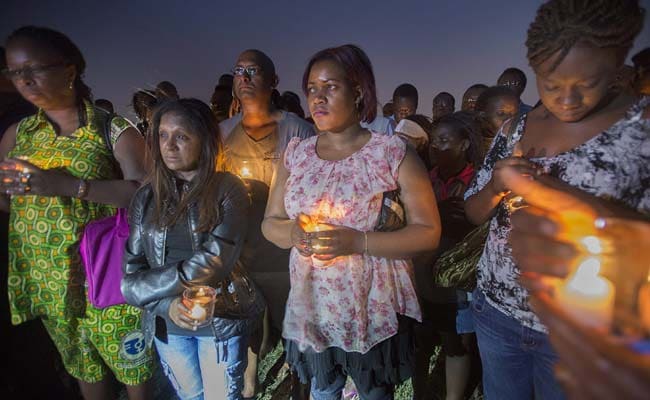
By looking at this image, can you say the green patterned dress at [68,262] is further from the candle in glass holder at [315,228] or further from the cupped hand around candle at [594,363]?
the cupped hand around candle at [594,363]

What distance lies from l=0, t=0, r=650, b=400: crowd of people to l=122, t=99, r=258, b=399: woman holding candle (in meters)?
0.01

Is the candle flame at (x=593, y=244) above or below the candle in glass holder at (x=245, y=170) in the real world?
above

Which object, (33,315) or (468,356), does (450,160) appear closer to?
(468,356)

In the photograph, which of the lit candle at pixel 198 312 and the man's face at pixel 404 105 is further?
the man's face at pixel 404 105

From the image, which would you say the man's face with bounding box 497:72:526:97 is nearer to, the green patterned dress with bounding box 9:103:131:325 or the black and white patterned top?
the black and white patterned top

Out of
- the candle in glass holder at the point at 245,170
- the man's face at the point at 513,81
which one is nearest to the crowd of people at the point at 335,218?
the candle in glass holder at the point at 245,170

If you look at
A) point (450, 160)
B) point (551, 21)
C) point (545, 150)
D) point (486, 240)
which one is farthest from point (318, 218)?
point (450, 160)

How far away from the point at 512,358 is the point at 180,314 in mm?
1596

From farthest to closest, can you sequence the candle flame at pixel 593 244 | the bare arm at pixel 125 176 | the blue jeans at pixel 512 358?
1. the bare arm at pixel 125 176
2. the blue jeans at pixel 512 358
3. the candle flame at pixel 593 244

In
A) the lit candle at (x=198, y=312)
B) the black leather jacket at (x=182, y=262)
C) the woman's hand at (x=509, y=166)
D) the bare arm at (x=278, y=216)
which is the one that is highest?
the woman's hand at (x=509, y=166)

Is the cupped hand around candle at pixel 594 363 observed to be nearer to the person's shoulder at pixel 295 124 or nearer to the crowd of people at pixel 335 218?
the crowd of people at pixel 335 218

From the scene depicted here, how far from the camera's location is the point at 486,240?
1759 millimetres

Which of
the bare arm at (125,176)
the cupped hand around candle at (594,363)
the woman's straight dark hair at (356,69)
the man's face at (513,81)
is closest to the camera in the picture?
the cupped hand around candle at (594,363)

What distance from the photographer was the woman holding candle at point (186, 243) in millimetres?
1893
